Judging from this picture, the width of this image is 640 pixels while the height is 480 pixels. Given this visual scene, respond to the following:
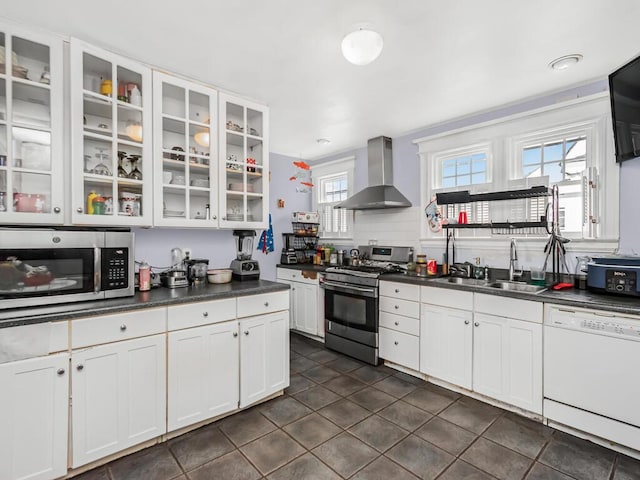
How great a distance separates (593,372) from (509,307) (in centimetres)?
59

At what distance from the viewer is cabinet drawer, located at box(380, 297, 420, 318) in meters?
2.99

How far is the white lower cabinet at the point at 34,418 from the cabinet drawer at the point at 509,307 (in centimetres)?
278

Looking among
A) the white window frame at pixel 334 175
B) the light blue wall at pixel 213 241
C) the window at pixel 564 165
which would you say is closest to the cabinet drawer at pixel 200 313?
the light blue wall at pixel 213 241

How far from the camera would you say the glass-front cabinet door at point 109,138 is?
200cm

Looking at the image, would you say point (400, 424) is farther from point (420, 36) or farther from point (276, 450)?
point (420, 36)

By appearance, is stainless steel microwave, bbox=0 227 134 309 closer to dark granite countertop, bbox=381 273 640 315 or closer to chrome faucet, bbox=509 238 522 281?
dark granite countertop, bbox=381 273 640 315

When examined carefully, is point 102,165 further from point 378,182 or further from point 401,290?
point 378,182

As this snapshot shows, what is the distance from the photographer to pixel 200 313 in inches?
84.8

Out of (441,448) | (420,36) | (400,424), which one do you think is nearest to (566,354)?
(441,448)

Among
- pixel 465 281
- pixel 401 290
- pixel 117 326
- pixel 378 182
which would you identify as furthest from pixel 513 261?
pixel 117 326

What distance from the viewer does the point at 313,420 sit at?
2.29m

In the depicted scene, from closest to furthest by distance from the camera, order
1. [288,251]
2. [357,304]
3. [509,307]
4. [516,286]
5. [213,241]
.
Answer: [509,307] → [516,286] → [213,241] → [357,304] → [288,251]

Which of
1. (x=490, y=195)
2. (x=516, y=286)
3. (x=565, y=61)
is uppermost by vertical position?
(x=565, y=61)

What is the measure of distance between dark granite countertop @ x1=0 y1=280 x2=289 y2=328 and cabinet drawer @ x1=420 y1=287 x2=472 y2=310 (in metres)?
1.29
